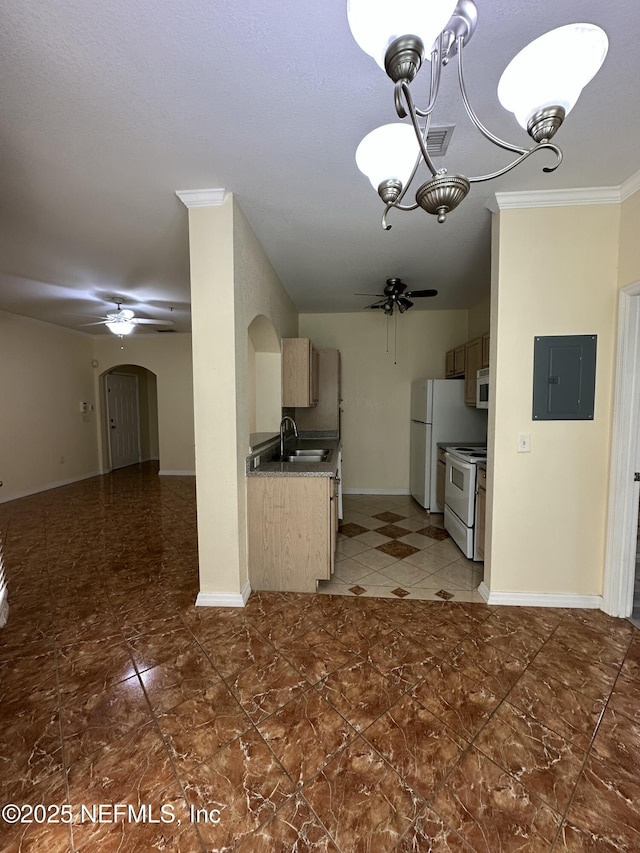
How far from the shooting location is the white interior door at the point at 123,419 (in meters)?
7.19

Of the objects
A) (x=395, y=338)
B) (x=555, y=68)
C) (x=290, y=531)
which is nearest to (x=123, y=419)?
(x=395, y=338)

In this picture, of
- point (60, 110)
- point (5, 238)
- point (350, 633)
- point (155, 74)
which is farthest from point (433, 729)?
point (5, 238)

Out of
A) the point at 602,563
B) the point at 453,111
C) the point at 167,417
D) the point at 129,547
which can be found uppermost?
the point at 453,111

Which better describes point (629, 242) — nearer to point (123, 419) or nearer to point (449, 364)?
point (449, 364)

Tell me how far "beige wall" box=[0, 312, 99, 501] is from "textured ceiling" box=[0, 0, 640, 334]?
288 cm

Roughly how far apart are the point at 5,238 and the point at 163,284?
1.37m

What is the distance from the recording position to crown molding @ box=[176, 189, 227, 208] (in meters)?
2.16

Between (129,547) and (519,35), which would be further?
(129,547)

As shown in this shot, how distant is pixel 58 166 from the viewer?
6.28ft

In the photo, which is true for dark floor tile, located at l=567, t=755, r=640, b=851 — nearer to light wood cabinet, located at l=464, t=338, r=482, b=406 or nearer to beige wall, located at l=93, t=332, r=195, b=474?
light wood cabinet, located at l=464, t=338, r=482, b=406

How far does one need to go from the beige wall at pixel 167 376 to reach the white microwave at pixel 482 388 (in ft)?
17.2

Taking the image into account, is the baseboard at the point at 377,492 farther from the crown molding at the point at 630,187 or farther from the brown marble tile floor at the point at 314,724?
the crown molding at the point at 630,187

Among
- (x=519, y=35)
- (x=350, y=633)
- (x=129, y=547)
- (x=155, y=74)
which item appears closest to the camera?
(x=519, y=35)

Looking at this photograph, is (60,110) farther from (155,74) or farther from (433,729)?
(433,729)
